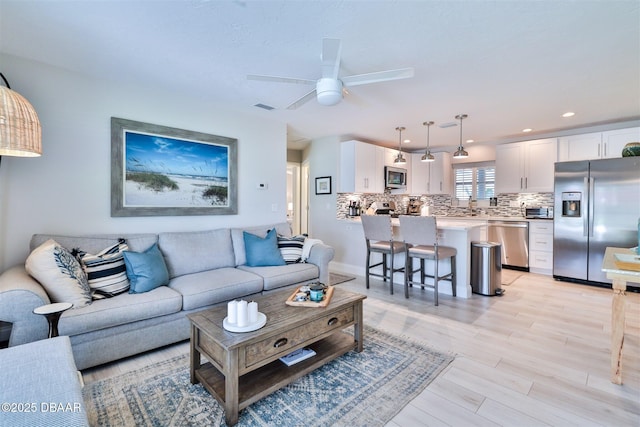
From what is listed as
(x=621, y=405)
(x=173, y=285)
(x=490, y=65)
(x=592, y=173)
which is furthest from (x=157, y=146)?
(x=592, y=173)

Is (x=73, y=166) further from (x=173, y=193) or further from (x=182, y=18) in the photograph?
(x=182, y=18)

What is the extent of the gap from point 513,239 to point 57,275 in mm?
6178

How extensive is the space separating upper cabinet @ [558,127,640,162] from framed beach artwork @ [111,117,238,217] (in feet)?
17.3

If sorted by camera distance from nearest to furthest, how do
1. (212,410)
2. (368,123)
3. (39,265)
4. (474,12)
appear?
(212,410), (474,12), (39,265), (368,123)

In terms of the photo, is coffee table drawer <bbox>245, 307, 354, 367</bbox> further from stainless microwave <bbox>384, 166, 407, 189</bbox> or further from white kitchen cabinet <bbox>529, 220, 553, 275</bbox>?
white kitchen cabinet <bbox>529, 220, 553, 275</bbox>

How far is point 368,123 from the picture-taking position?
14.6 ft

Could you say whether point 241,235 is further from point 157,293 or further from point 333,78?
point 333,78

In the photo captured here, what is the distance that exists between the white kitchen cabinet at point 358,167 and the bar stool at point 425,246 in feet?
5.48

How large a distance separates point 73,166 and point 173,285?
Result: 4.81 feet

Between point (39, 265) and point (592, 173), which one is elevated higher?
point (592, 173)

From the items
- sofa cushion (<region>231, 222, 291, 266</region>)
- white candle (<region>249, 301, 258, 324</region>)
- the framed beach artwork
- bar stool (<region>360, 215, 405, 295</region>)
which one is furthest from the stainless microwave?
white candle (<region>249, 301, 258, 324</region>)

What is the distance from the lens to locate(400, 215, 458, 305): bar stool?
3.49 meters

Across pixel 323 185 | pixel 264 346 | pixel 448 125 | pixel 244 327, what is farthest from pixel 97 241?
pixel 448 125

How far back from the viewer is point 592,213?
4156mm
